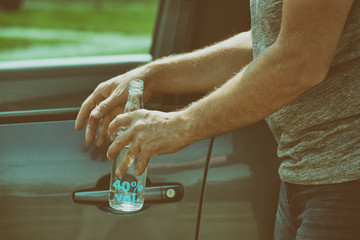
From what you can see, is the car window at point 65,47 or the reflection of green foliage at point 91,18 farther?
the reflection of green foliage at point 91,18

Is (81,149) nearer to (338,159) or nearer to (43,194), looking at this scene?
(43,194)

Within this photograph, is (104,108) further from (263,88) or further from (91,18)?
(91,18)

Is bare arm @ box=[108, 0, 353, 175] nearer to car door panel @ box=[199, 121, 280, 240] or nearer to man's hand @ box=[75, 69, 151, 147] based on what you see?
man's hand @ box=[75, 69, 151, 147]

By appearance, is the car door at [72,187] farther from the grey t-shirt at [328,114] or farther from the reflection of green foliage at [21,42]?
the reflection of green foliage at [21,42]

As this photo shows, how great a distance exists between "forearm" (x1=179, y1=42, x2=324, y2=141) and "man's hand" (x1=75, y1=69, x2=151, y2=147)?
0.38 meters

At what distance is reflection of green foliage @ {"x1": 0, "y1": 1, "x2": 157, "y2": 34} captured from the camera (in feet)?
59.0

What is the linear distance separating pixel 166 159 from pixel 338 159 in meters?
0.60

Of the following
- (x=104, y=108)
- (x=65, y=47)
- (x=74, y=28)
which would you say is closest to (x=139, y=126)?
(x=104, y=108)

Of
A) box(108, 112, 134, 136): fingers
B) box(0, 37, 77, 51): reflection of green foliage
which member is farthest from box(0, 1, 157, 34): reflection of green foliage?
box(108, 112, 134, 136): fingers

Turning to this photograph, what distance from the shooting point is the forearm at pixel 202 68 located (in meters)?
2.06

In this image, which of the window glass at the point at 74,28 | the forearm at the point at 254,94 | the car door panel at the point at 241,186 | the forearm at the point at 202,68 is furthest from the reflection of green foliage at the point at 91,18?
the forearm at the point at 254,94

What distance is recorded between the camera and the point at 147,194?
1951 millimetres

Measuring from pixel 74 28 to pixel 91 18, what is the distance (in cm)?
349

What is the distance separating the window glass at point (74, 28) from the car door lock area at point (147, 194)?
1862 millimetres
